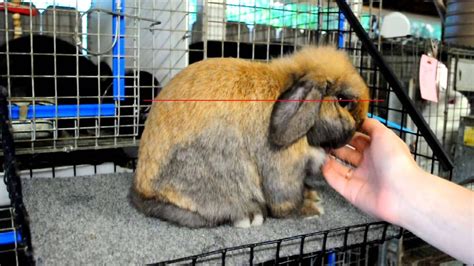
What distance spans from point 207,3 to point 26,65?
56 centimetres

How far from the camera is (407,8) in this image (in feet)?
9.70

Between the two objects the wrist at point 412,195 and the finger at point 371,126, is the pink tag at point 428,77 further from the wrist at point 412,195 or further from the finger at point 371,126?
the wrist at point 412,195

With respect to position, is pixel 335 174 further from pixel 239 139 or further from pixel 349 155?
pixel 239 139

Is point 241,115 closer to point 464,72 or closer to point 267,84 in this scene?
point 267,84

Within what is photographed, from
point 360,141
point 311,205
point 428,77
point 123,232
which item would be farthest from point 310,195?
point 428,77

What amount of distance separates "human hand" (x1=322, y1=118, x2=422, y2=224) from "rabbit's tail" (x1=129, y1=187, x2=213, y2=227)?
32 cm

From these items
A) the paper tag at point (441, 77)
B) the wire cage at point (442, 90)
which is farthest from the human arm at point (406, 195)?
the wire cage at point (442, 90)

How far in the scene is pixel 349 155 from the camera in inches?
40.8

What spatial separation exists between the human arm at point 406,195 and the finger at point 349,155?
17 mm

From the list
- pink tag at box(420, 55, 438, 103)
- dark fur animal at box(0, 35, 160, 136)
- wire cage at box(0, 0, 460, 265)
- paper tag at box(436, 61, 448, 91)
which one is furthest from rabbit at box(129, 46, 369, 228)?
paper tag at box(436, 61, 448, 91)

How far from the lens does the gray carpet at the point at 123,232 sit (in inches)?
29.6

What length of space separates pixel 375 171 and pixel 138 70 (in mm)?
667

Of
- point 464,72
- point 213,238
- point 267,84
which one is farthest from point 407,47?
point 213,238

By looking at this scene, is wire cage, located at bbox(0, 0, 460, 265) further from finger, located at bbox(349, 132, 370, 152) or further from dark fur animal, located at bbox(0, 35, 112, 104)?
finger, located at bbox(349, 132, 370, 152)
